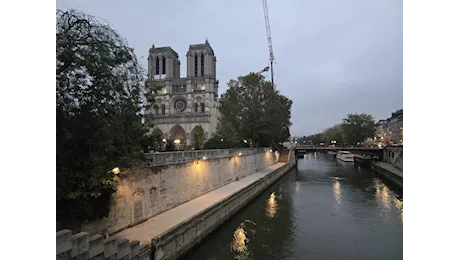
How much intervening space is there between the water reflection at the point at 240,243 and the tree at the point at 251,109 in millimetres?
21552

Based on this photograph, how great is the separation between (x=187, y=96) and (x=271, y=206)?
46.0 m

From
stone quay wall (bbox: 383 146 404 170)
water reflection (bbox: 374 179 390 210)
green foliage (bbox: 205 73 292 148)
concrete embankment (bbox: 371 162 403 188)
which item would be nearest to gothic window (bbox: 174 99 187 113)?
green foliage (bbox: 205 73 292 148)

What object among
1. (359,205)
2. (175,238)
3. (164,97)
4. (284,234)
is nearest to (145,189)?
(175,238)

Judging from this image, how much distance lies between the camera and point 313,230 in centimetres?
1484

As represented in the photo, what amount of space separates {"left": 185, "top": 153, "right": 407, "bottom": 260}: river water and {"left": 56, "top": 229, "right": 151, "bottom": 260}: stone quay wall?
10.8 feet

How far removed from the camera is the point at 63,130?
24.3ft

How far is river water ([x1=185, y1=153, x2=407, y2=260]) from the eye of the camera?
1170cm

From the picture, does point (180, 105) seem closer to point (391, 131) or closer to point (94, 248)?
point (94, 248)

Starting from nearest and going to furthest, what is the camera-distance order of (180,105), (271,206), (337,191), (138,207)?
1. (138,207)
2. (271,206)
3. (337,191)
4. (180,105)

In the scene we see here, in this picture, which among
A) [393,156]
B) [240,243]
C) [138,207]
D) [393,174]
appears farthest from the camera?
[393,156]

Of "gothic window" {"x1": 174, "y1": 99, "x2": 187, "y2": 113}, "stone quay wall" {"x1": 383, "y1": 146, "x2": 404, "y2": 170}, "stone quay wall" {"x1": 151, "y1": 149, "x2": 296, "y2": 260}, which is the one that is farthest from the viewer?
"gothic window" {"x1": 174, "y1": 99, "x2": 187, "y2": 113}

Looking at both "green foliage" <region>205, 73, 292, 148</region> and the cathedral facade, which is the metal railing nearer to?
"green foliage" <region>205, 73, 292, 148</region>

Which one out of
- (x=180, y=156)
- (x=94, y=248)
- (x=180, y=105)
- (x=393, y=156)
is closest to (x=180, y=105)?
(x=180, y=105)
